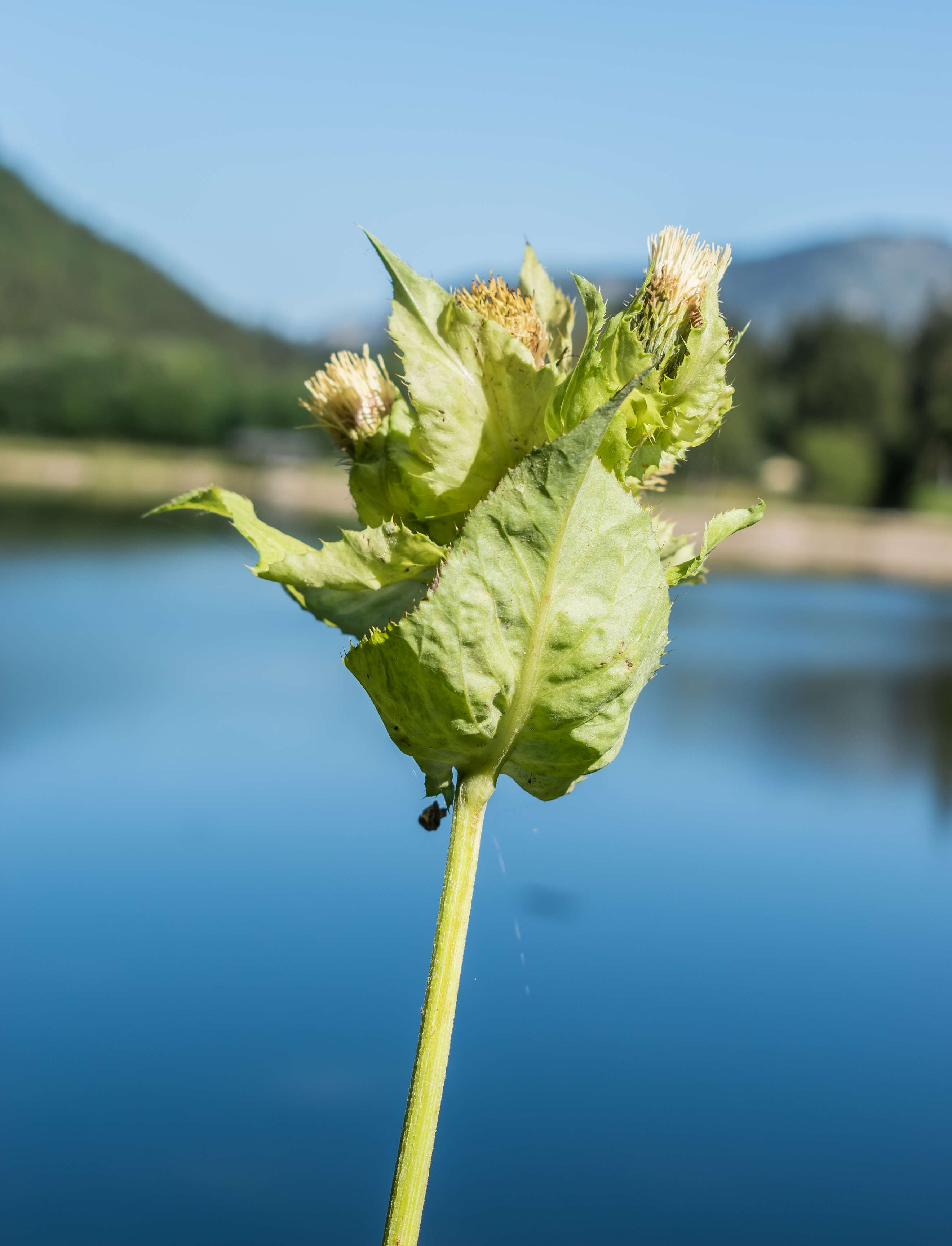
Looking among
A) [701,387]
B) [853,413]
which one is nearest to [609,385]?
[701,387]

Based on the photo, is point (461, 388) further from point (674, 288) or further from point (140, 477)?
point (140, 477)

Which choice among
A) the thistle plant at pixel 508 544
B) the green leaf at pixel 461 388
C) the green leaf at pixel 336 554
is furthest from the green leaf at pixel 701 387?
the green leaf at pixel 336 554

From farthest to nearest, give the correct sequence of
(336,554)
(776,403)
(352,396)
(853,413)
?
(776,403), (853,413), (352,396), (336,554)

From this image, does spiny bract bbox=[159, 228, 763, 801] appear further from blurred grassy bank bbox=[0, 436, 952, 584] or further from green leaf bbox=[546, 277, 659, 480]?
blurred grassy bank bbox=[0, 436, 952, 584]

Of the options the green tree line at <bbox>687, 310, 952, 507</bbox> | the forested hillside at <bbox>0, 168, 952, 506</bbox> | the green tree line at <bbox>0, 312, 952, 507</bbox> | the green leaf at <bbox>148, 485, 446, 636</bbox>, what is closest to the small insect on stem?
the green leaf at <bbox>148, 485, 446, 636</bbox>

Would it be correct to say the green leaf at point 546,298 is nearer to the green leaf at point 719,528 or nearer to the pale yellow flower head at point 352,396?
the pale yellow flower head at point 352,396

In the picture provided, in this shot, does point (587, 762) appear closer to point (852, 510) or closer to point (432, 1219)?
point (432, 1219)

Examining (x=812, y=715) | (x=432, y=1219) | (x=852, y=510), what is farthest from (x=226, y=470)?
(x=432, y=1219)
